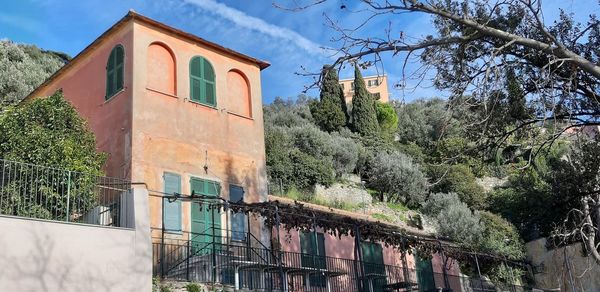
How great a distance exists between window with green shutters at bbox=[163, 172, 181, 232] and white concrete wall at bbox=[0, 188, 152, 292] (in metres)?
3.19

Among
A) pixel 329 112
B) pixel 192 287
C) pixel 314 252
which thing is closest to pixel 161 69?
pixel 192 287

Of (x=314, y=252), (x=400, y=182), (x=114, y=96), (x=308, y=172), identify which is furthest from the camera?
(x=400, y=182)

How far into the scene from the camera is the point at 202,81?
59.9 feet

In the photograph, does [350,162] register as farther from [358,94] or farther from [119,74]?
[119,74]

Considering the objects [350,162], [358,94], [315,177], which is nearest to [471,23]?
[315,177]

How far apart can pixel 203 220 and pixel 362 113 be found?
33864 mm

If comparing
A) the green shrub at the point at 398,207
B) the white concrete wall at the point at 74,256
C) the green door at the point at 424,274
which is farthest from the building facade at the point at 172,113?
the green shrub at the point at 398,207

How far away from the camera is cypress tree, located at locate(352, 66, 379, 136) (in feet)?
160

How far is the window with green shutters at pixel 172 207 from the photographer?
616 inches

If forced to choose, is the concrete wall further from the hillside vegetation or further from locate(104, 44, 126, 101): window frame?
locate(104, 44, 126, 101): window frame

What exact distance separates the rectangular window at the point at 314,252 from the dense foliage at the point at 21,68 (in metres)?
18.1

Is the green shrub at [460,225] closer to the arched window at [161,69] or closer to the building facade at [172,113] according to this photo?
the building facade at [172,113]

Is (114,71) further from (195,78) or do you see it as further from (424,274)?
(424,274)

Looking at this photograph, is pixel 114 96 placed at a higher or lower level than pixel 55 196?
higher
